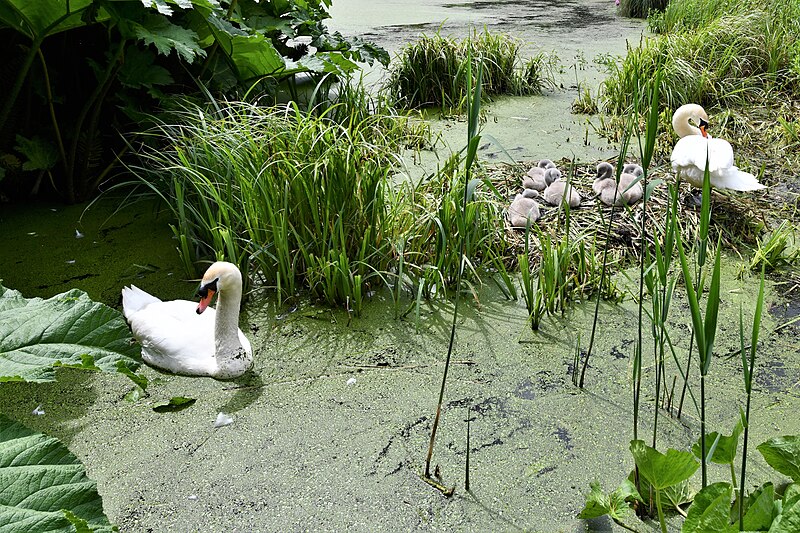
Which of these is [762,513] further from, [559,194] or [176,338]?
[559,194]

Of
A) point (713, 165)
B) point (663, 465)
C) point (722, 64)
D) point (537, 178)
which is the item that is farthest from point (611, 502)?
point (722, 64)

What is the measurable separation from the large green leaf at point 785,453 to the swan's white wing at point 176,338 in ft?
4.70

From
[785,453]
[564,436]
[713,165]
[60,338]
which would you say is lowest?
[564,436]

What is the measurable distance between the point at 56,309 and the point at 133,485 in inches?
25.0

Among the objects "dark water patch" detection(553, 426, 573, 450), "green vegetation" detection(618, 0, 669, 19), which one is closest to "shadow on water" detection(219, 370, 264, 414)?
"dark water patch" detection(553, 426, 573, 450)

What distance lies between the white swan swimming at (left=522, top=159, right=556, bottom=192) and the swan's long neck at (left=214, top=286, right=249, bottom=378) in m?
1.67

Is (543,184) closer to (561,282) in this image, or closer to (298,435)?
(561,282)

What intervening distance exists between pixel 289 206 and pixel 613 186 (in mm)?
1423

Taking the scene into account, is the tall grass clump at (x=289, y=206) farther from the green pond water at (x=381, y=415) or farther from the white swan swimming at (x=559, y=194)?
the white swan swimming at (x=559, y=194)


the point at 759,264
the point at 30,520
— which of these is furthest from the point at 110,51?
the point at 759,264

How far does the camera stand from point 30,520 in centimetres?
103

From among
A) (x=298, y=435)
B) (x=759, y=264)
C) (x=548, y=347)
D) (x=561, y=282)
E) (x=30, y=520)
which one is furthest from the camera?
(x=759, y=264)

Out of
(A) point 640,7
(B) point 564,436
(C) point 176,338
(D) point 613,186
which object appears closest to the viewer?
(B) point 564,436

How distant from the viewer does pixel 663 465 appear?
1502 millimetres
